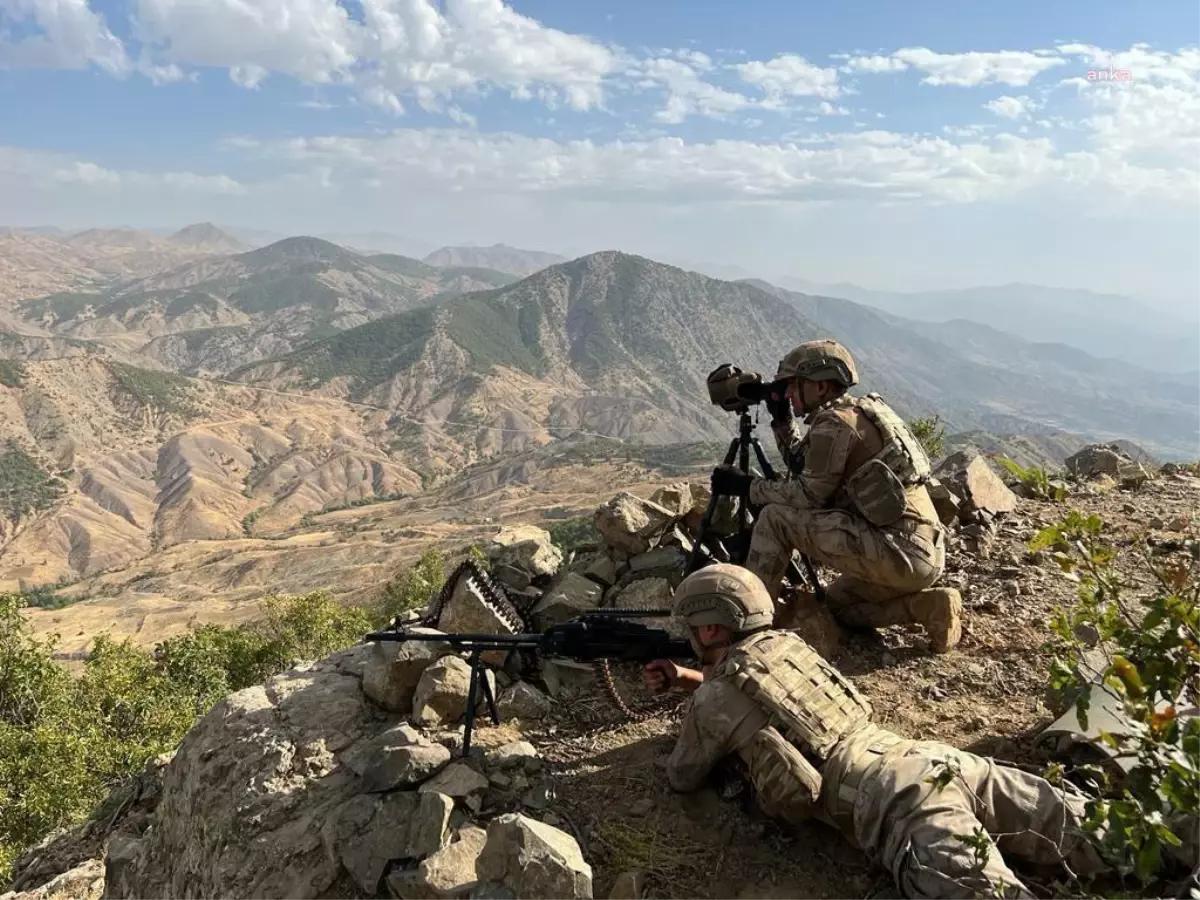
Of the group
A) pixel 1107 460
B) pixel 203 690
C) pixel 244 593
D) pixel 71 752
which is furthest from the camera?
pixel 244 593

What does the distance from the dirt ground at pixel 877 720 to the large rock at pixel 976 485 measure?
1079 millimetres

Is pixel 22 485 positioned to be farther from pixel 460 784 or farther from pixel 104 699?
pixel 460 784

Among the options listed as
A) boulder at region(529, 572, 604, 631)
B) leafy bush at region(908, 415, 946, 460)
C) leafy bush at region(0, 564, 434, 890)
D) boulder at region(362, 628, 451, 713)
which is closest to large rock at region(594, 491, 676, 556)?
boulder at region(529, 572, 604, 631)

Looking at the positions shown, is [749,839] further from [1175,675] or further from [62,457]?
[62,457]

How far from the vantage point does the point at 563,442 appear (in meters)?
197

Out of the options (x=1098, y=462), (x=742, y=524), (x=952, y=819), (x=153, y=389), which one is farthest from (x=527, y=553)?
(x=153, y=389)

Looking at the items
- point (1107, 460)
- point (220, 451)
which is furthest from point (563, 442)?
point (1107, 460)

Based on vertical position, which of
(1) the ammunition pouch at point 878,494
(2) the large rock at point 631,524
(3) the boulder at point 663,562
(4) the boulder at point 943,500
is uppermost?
(1) the ammunition pouch at point 878,494

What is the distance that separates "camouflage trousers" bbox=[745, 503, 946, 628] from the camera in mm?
6281

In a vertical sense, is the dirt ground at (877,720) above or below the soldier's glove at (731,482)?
below

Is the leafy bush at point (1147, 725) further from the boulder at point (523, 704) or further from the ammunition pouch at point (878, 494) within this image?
the boulder at point (523, 704)

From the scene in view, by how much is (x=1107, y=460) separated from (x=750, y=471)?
1010 centimetres

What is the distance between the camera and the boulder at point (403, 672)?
20.9 ft

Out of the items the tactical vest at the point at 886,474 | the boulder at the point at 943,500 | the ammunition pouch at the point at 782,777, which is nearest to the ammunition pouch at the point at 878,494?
the tactical vest at the point at 886,474
